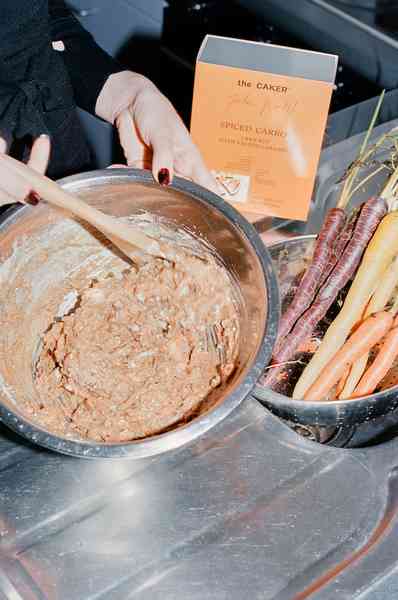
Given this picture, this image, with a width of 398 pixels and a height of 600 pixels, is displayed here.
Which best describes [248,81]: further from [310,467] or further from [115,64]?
[310,467]

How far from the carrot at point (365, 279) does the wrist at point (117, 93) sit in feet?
1.59

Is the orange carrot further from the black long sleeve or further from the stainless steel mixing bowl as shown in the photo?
the black long sleeve

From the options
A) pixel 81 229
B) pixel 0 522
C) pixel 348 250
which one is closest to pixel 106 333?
pixel 81 229

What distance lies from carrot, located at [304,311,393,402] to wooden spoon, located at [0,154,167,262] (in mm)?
299

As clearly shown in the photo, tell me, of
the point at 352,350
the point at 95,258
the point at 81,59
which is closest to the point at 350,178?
the point at 352,350

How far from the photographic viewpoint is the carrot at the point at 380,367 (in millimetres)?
1023

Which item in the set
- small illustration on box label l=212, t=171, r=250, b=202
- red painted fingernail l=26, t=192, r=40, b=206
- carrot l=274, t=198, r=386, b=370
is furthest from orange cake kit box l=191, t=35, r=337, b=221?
red painted fingernail l=26, t=192, r=40, b=206

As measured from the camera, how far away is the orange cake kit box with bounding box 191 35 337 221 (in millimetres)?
1061

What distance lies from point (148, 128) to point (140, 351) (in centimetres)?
39

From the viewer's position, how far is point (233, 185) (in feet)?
3.91

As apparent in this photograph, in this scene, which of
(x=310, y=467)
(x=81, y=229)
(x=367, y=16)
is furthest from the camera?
(x=367, y=16)

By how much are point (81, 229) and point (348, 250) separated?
0.42 m

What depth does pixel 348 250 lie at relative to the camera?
3.60 feet

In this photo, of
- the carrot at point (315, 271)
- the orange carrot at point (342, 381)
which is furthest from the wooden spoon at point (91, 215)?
the orange carrot at point (342, 381)
